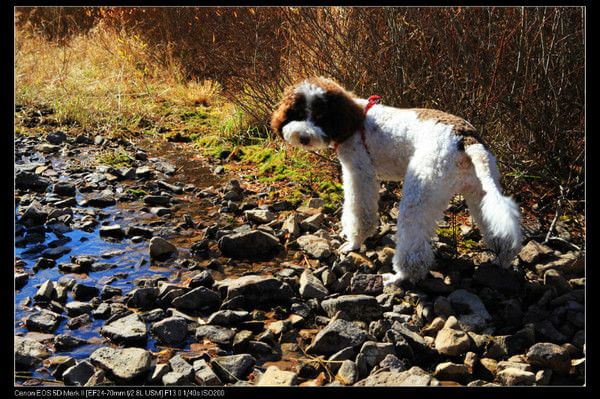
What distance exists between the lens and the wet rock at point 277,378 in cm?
343

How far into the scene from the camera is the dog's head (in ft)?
15.4

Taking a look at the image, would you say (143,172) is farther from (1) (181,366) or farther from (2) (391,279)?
(1) (181,366)

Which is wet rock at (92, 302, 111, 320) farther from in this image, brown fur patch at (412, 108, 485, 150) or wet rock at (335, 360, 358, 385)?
brown fur patch at (412, 108, 485, 150)

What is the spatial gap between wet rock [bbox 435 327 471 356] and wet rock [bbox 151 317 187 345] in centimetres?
165

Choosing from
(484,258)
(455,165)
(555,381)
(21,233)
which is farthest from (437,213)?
(21,233)

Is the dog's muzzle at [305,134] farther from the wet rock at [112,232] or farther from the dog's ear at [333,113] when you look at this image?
the wet rock at [112,232]

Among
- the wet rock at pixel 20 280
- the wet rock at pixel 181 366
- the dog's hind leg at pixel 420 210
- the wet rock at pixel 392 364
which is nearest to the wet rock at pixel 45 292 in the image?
the wet rock at pixel 20 280

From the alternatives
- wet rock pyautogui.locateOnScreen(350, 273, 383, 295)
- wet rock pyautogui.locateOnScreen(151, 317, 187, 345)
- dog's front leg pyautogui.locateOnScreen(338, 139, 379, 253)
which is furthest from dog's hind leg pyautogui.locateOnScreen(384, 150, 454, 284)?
wet rock pyautogui.locateOnScreen(151, 317, 187, 345)

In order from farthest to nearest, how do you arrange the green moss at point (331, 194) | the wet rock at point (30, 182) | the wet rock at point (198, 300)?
the wet rock at point (30, 182)
the green moss at point (331, 194)
the wet rock at point (198, 300)

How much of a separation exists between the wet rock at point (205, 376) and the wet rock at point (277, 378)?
25 centimetres

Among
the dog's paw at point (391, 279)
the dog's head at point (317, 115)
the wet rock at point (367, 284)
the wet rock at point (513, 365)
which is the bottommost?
the wet rock at point (367, 284)

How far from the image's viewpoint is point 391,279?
4629 mm

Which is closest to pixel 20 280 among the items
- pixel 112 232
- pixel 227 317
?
pixel 112 232

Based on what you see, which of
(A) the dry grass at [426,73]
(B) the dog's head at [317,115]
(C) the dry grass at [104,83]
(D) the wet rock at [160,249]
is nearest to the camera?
(B) the dog's head at [317,115]
